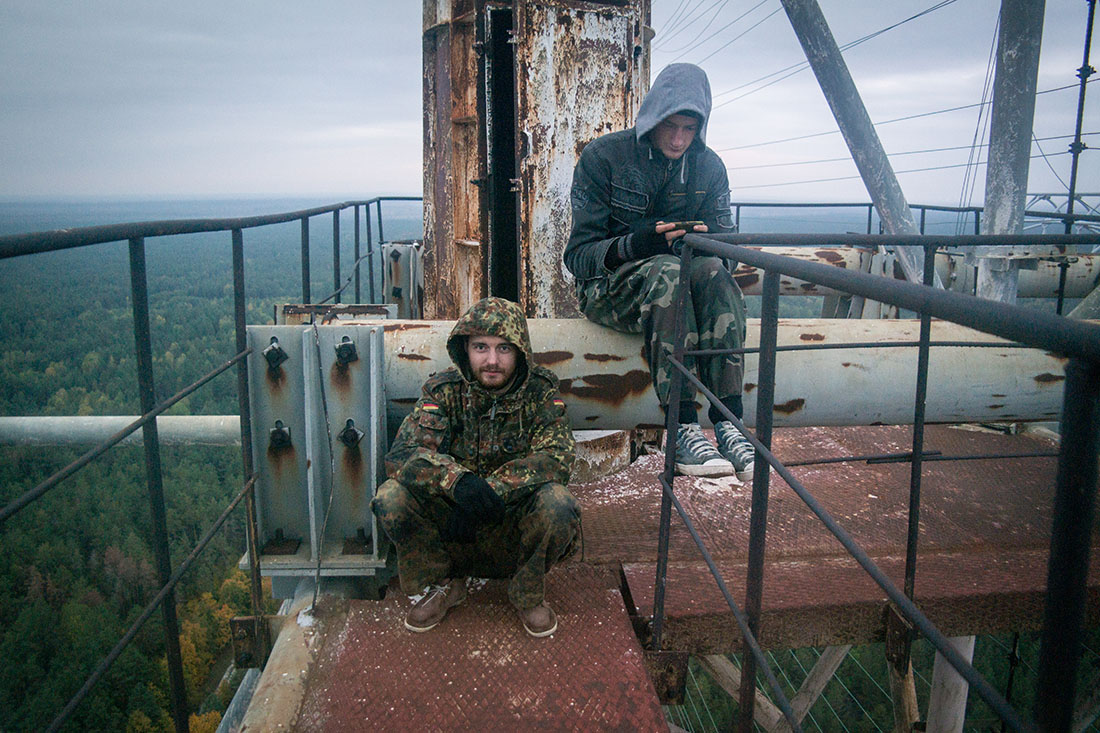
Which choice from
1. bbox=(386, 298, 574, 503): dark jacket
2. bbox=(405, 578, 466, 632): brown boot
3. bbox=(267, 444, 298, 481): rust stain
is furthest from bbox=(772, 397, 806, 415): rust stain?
bbox=(267, 444, 298, 481): rust stain

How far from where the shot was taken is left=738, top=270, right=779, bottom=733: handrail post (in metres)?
1.76

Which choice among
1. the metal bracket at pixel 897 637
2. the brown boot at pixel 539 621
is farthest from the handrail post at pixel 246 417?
the metal bracket at pixel 897 637

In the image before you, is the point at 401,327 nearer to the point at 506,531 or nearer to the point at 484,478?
the point at 484,478

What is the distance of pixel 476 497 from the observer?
7.93 feet

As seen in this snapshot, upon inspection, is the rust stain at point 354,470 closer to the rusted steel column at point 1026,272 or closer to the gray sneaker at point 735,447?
the gray sneaker at point 735,447

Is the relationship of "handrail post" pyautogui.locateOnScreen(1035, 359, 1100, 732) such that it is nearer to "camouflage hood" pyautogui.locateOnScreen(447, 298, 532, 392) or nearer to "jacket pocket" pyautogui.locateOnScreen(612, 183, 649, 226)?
"camouflage hood" pyautogui.locateOnScreen(447, 298, 532, 392)

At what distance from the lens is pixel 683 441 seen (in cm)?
315

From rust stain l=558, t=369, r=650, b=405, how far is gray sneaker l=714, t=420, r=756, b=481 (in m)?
0.39

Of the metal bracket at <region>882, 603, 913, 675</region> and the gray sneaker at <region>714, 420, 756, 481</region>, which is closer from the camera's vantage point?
the metal bracket at <region>882, 603, 913, 675</region>

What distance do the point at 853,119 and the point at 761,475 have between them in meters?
7.40

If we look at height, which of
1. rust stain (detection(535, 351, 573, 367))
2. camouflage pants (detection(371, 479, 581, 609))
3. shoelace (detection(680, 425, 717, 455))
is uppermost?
rust stain (detection(535, 351, 573, 367))

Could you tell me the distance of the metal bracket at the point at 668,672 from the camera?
265cm

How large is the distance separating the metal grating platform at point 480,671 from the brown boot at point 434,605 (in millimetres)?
34

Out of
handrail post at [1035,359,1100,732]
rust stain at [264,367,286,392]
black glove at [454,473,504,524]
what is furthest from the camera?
rust stain at [264,367,286,392]
